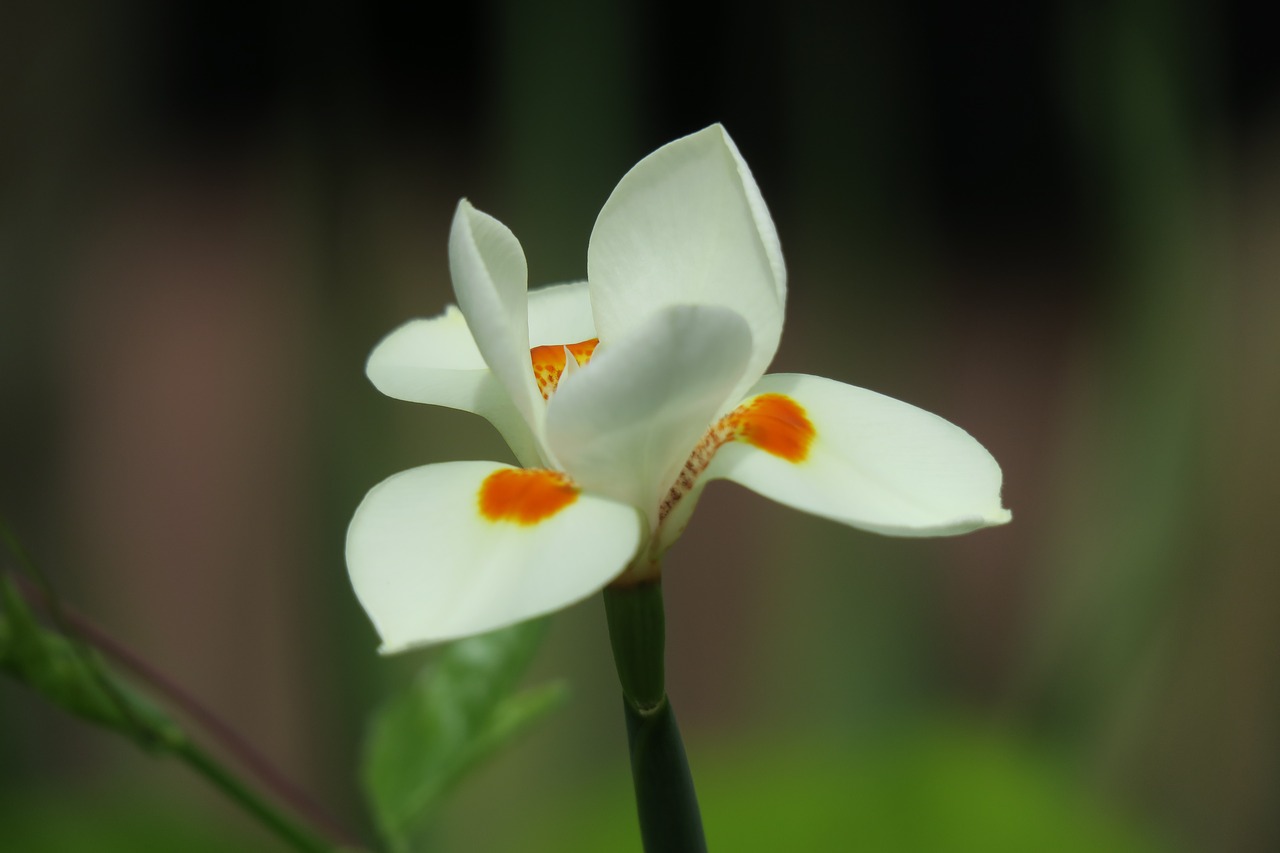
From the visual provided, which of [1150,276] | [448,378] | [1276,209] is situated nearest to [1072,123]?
[1150,276]

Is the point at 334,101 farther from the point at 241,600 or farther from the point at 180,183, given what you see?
the point at 241,600

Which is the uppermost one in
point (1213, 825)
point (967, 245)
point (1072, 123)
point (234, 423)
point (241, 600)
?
point (1072, 123)

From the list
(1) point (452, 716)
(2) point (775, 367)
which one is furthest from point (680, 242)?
(2) point (775, 367)

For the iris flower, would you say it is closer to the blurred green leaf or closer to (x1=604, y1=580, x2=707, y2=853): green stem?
(x1=604, y1=580, x2=707, y2=853): green stem

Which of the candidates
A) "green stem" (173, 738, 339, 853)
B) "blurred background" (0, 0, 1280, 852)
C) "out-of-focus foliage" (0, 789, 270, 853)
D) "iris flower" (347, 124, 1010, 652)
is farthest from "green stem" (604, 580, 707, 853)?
"out-of-focus foliage" (0, 789, 270, 853)

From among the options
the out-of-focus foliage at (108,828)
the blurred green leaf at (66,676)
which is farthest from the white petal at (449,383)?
the out-of-focus foliage at (108,828)

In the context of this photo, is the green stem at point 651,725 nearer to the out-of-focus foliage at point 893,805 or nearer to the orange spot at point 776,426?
the orange spot at point 776,426

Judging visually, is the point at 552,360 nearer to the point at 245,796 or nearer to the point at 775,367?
the point at 245,796
